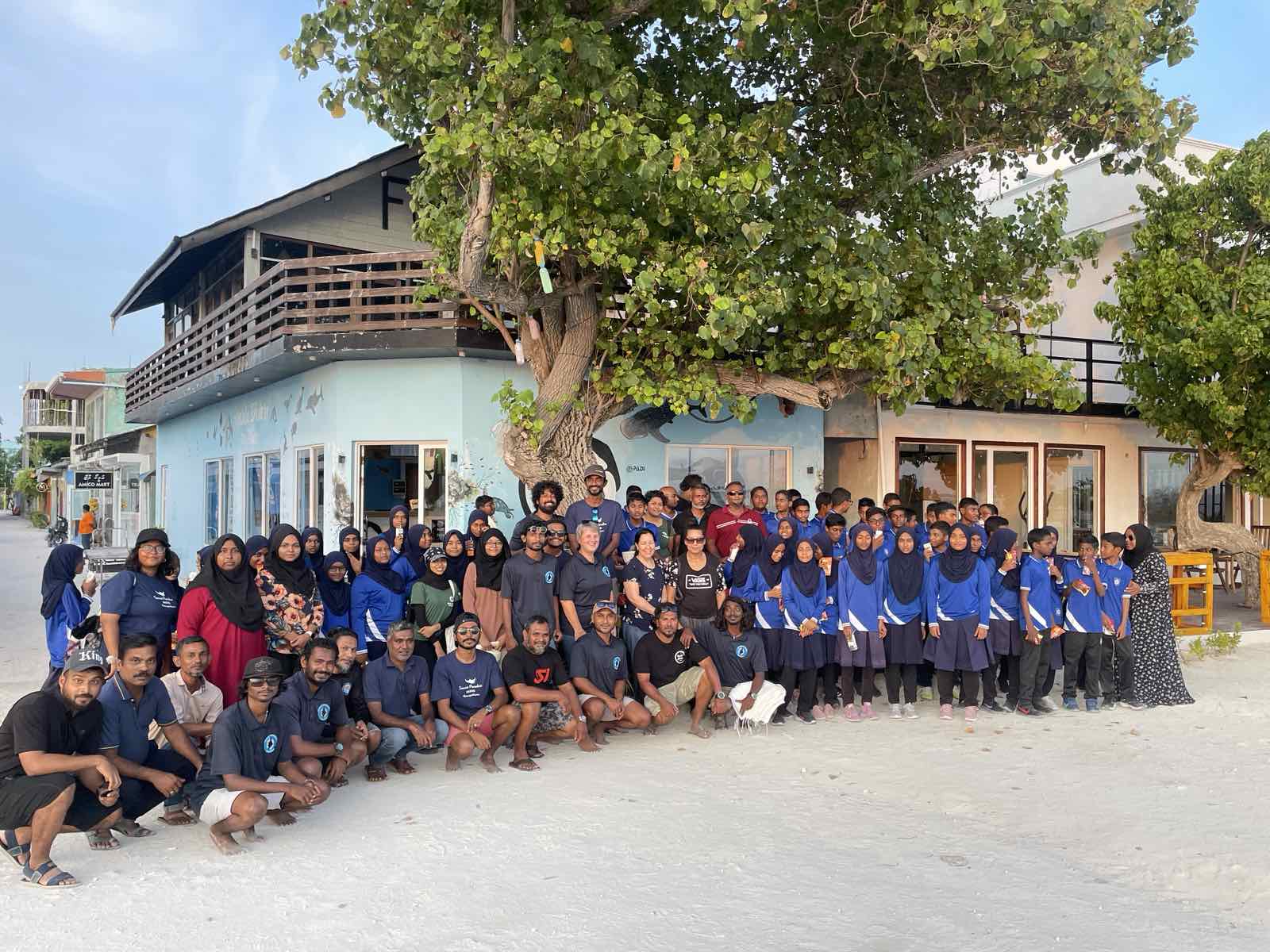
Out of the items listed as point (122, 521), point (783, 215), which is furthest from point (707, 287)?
point (122, 521)

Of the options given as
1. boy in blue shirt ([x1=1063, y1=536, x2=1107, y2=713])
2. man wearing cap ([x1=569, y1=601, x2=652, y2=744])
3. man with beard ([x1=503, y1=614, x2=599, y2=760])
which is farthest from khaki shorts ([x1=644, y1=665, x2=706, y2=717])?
boy in blue shirt ([x1=1063, y1=536, x2=1107, y2=713])

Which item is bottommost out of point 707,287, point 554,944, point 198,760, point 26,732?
point 554,944

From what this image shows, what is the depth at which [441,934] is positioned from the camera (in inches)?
155

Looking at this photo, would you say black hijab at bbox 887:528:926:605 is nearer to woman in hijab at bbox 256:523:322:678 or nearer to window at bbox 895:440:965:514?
woman in hijab at bbox 256:523:322:678

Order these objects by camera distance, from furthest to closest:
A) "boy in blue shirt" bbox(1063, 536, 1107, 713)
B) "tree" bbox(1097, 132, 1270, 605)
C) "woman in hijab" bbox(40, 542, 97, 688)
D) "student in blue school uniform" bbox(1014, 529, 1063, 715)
→ "tree" bbox(1097, 132, 1270, 605)
"boy in blue shirt" bbox(1063, 536, 1107, 713)
"student in blue school uniform" bbox(1014, 529, 1063, 715)
"woman in hijab" bbox(40, 542, 97, 688)

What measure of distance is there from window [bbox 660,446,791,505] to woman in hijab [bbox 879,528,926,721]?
15.3ft

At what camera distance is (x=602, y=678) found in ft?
22.7

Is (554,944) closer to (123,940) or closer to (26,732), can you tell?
(123,940)

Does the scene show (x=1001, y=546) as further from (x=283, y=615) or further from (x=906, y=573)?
(x=283, y=615)

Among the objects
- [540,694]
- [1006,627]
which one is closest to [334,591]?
[540,694]

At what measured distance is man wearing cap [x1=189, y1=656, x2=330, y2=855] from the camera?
482cm

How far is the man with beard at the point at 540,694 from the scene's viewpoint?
21.2 feet

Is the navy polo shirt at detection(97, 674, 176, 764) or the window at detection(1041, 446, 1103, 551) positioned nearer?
the navy polo shirt at detection(97, 674, 176, 764)

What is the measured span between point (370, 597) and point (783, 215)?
542cm
